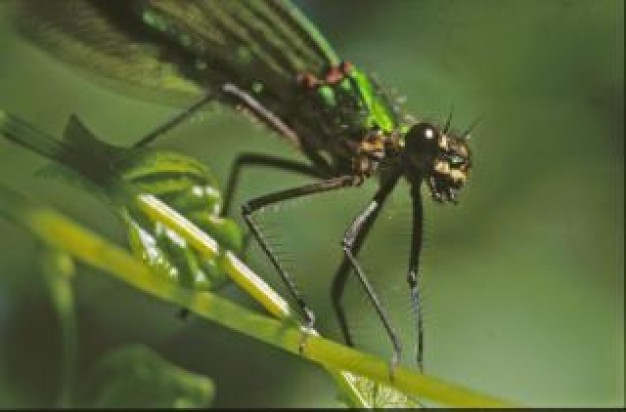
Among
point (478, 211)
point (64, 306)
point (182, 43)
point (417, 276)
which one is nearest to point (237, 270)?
point (64, 306)

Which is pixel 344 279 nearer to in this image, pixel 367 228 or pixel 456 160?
pixel 367 228

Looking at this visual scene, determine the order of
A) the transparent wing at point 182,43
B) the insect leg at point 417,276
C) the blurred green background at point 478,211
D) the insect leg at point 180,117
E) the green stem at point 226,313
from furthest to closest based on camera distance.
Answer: the blurred green background at point 478,211
the insect leg at point 180,117
the insect leg at point 417,276
the transparent wing at point 182,43
the green stem at point 226,313

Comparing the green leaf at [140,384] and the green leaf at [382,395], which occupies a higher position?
the green leaf at [382,395]

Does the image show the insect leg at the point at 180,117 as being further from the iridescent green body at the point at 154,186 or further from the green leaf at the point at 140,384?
the green leaf at the point at 140,384

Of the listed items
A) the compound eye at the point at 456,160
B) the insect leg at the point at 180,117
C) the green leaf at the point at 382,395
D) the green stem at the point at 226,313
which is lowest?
the green leaf at the point at 382,395

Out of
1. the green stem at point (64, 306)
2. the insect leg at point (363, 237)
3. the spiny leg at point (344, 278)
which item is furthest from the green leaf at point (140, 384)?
the spiny leg at point (344, 278)

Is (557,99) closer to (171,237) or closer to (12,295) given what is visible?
(12,295)
